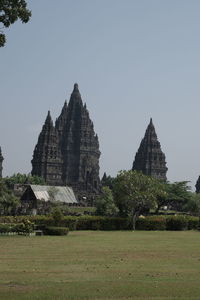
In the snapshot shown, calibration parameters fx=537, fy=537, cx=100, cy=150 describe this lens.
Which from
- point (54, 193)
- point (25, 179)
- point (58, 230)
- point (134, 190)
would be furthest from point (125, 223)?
point (25, 179)

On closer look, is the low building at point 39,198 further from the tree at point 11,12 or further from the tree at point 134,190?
the tree at point 11,12

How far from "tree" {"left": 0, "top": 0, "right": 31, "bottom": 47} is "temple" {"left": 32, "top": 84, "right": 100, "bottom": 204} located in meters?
146

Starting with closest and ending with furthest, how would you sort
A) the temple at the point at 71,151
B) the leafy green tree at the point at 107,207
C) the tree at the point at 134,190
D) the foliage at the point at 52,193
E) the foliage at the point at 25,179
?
the tree at the point at 134,190 → the leafy green tree at the point at 107,207 → the foliage at the point at 52,193 → the foliage at the point at 25,179 → the temple at the point at 71,151

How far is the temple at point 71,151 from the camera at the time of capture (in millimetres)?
166000

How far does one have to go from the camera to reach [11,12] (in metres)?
18.4

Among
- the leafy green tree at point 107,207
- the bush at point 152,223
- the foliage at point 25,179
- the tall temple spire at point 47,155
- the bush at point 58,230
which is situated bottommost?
the bush at point 58,230

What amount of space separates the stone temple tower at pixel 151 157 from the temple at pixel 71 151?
612 inches

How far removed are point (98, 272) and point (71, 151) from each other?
6379 inches

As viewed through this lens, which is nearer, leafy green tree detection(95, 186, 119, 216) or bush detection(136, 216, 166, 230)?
bush detection(136, 216, 166, 230)

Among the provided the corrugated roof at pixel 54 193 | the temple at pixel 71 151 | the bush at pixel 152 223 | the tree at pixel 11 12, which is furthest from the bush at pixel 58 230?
the temple at pixel 71 151

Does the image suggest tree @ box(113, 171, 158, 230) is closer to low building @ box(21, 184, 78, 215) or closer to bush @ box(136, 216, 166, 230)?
bush @ box(136, 216, 166, 230)

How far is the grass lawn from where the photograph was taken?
16.8 m

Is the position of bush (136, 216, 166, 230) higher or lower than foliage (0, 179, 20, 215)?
lower

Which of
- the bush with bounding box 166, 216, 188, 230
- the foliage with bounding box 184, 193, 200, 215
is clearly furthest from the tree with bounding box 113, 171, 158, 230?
the foliage with bounding box 184, 193, 200, 215
